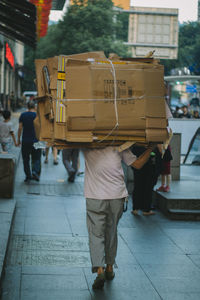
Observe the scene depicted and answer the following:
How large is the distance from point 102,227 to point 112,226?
5.1 inches

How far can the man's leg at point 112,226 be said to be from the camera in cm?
535

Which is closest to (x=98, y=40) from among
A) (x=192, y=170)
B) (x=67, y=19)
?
(x=67, y=19)

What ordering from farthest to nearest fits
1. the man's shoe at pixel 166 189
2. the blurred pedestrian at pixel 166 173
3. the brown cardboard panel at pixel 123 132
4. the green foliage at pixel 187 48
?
1. the green foliage at pixel 187 48
2. the man's shoe at pixel 166 189
3. the blurred pedestrian at pixel 166 173
4. the brown cardboard panel at pixel 123 132

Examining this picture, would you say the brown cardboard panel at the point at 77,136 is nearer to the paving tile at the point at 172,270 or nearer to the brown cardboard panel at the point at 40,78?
the brown cardboard panel at the point at 40,78

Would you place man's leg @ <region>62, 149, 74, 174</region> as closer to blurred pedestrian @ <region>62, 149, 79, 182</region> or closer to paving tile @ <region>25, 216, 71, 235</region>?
blurred pedestrian @ <region>62, 149, 79, 182</region>

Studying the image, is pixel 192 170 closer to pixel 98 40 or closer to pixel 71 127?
pixel 71 127

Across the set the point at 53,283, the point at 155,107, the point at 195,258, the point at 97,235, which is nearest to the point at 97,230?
the point at 97,235

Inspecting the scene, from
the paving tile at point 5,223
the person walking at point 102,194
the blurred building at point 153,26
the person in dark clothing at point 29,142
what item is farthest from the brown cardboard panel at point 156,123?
the blurred building at point 153,26

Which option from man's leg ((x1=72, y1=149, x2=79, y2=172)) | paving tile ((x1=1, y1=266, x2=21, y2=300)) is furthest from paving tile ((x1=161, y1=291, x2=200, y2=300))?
man's leg ((x1=72, y1=149, x2=79, y2=172))

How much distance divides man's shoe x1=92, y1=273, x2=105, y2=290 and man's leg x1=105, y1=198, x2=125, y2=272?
0.28 metres

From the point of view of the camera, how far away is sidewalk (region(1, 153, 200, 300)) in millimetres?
5223

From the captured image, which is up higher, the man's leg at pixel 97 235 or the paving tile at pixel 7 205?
the man's leg at pixel 97 235

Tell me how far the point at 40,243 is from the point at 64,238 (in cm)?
44

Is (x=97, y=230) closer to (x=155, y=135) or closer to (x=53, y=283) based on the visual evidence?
(x=53, y=283)
